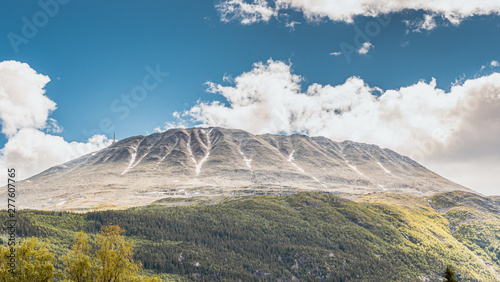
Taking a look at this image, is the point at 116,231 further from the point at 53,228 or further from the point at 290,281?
the point at 53,228

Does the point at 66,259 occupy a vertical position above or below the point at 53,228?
above

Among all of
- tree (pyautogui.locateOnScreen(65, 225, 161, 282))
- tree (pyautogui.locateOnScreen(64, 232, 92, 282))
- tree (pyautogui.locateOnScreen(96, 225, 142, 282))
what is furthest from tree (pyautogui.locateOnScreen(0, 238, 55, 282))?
tree (pyautogui.locateOnScreen(96, 225, 142, 282))

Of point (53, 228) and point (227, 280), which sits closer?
point (227, 280)

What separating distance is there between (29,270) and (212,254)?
162925 millimetres

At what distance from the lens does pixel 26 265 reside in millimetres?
37219

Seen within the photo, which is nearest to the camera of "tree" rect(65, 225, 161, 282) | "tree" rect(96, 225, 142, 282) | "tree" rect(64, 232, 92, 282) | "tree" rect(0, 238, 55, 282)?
"tree" rect(0, 238, 55, 282)

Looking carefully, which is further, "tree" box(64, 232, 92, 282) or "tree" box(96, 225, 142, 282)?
"tree" box(96, 225, 142, 282)

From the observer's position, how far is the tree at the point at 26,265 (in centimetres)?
3728

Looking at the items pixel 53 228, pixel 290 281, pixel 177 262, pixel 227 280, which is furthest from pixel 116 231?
pixel 53 228

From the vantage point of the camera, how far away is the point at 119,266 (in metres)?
42.3

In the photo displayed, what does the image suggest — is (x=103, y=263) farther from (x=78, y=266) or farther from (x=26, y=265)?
(x=26, y=265)

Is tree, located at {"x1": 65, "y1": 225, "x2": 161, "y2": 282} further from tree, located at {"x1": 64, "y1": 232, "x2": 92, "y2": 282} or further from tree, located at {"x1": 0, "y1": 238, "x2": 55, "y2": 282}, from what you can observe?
tree, located at {"x1": 0, "y1": 238, "x2": 55, "y2": 282}

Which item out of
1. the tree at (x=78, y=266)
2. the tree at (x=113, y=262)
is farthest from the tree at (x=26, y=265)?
the tree at (x=113, y=262)

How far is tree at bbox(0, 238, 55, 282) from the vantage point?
37.3 m
